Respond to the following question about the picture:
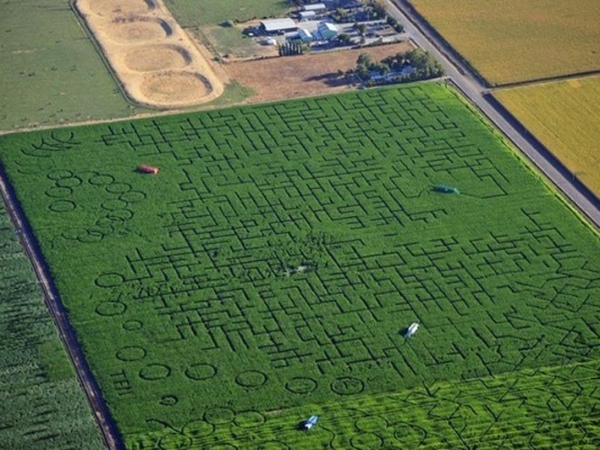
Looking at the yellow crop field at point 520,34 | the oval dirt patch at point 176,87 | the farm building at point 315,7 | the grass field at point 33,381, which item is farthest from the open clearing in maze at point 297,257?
the farm building at point 315,7

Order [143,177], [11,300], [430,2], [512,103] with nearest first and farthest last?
[11,300], [143,177], [512,103], [430,2]

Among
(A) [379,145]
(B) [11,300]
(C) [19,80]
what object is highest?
(C) [19,80]

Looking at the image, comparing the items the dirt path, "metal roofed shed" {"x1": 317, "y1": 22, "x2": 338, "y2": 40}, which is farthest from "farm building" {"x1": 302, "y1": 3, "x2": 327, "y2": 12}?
the dirt path

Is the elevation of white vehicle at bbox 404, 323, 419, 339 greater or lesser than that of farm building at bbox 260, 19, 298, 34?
lesser

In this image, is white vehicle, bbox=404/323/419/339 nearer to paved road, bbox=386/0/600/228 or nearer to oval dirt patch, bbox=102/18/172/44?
paved road, bbox=386/0/600/228

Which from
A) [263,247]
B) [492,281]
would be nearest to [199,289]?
[263,247]

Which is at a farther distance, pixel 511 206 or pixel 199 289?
pixel 511 206

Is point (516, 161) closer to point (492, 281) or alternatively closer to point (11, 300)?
point (492, 281)

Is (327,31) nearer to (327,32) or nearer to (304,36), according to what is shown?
(327,32)
